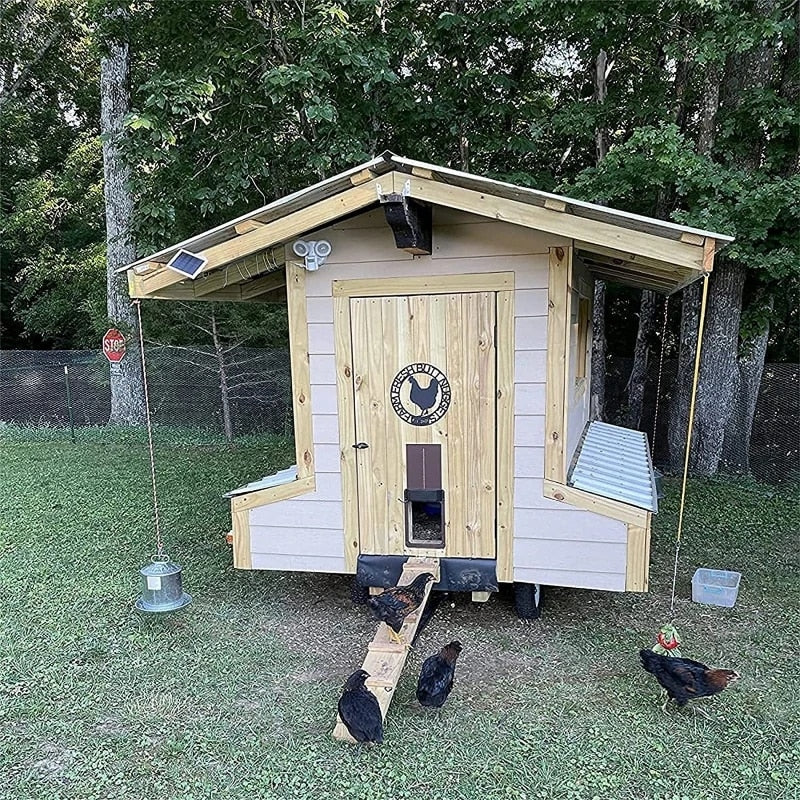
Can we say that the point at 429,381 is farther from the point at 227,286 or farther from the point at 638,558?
the point at 227,286

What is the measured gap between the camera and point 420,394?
3.83m

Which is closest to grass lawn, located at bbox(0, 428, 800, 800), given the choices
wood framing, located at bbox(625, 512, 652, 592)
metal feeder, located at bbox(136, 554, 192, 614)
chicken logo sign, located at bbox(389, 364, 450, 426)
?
metal feeder, located at bbox(136, 554, 192, 614)

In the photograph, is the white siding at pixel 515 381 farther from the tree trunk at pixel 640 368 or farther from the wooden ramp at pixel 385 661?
the tree trunk at pixel 640 368

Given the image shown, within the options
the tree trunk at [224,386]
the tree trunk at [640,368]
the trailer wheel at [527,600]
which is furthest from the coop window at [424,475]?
the tree trunk at [224,386]

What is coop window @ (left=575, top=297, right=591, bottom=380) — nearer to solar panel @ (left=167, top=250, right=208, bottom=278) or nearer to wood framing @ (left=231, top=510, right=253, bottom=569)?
wood framing @ (left=231, top=510, right=253, bottom=569)

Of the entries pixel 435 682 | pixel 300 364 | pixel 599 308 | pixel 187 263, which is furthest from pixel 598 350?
pixel 435 682

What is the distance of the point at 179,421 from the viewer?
10680 millimetres

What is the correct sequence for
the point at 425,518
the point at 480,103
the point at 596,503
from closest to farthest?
the point at 596,503 < the point at 425,518 < the point at 480,103

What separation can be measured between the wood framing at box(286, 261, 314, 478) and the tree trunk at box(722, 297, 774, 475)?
5729 mm

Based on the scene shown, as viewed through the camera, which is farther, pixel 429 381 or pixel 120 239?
pixel 120 239

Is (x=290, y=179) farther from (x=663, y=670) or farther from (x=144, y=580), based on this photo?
(x=663, y=670)

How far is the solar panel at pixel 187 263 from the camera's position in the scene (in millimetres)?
3512

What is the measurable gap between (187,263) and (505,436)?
2.05 meters

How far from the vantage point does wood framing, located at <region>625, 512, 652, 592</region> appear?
3479 mm
